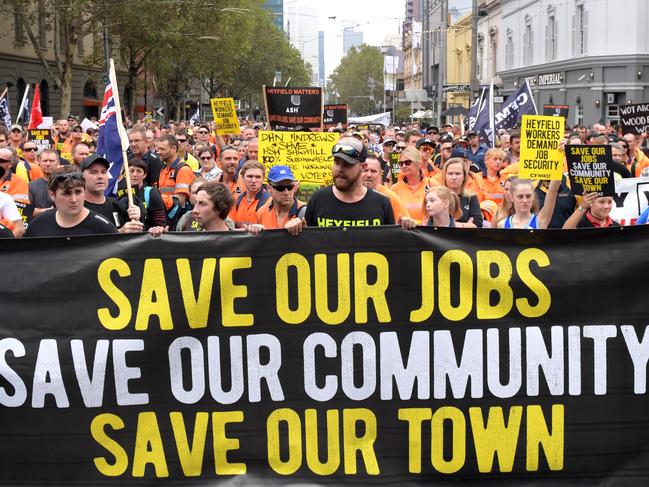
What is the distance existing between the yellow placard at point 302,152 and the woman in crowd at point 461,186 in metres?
1.54

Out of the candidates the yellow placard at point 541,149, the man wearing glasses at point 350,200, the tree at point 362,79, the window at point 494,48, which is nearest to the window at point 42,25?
the window at point 494,48

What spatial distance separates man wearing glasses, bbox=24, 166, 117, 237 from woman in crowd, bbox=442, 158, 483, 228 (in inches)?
125

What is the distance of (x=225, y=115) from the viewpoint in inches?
591

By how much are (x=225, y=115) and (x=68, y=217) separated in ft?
29.8

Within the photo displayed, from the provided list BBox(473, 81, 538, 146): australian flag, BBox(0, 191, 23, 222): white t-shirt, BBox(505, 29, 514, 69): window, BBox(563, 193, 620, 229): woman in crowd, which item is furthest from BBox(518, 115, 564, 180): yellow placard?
BBox(505, 29, 514, 69): window

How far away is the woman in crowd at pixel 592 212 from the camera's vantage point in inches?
261

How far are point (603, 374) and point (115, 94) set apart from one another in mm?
3997

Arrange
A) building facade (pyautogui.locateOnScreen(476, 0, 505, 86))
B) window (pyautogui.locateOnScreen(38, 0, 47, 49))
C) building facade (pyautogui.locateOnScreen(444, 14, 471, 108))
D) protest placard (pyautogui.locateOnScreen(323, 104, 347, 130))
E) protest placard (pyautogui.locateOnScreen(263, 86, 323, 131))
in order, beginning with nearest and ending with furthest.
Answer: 1. protest placard (pyautogui.locateOnScreen(263, 86, 323, 131))
2. protest placard (pyautogui.locateOnScreen(323, 104, 347, 130))
3. window (pyautogui.locateOnScreen(38, 0, 47, 49))
4. building facade (pyautogui.locateOnScreen(476, 0, 505, 86))
5. building facade (pyautogui.locateOnScreen(444, 14, 471, 108))

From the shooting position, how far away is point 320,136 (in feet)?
31.8

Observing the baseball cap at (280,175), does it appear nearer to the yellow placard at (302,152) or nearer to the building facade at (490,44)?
the yellow placard at (302,152)

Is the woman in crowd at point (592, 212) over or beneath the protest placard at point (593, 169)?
beneath

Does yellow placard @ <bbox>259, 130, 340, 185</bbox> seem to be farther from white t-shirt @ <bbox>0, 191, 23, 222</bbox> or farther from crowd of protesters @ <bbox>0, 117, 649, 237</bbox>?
white t-shirt @ <bbox>0, 191, 23, 222</bbox>

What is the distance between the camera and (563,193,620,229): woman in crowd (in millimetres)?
6641

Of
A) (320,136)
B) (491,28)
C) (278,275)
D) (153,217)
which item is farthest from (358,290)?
(491,28)
